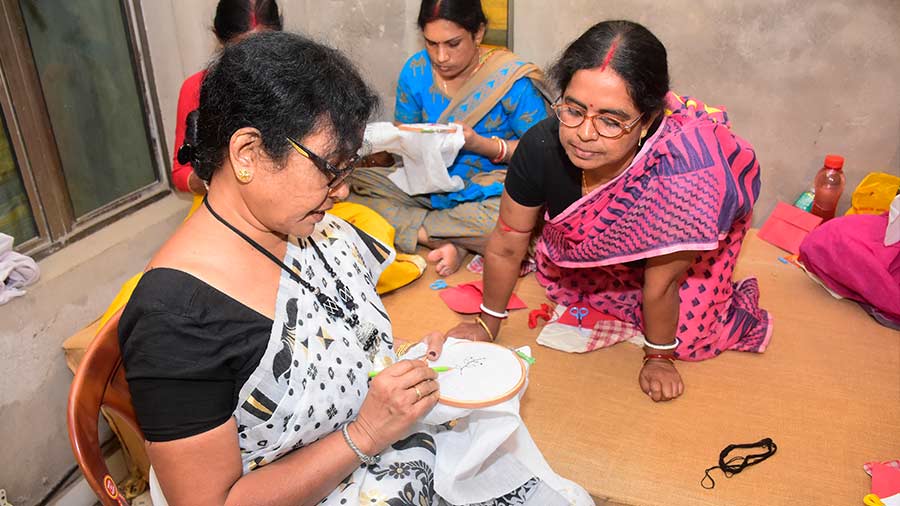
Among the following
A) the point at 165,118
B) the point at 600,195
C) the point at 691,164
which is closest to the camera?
the point at 691,164

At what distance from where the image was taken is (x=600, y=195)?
1627mm

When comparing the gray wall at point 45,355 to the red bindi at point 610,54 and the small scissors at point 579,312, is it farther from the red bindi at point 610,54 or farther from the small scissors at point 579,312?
the red bindi at point 610,54

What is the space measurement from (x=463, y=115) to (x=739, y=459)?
61.6 inches

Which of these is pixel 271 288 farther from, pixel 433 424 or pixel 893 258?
pixel 893 258

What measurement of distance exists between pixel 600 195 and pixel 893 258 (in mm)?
1117

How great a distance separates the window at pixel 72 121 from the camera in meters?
1.87

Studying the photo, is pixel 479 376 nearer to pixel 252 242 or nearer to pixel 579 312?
pixel 252 242

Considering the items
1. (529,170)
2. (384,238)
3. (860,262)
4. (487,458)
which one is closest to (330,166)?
(487,458)

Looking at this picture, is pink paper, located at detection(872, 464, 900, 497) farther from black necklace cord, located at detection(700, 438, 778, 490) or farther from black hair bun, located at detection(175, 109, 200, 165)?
black hair bun, located at detection(175, 109, 200, 165)

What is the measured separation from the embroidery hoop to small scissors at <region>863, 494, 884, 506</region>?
86cm

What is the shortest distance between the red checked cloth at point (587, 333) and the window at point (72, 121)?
1.56m

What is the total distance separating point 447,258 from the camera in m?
2.40

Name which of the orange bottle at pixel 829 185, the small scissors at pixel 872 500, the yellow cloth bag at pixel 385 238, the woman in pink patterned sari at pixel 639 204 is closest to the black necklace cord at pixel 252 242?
the woman in pink patterned sari at pixel 639 204

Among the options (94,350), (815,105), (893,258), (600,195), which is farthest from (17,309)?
(815,105)
